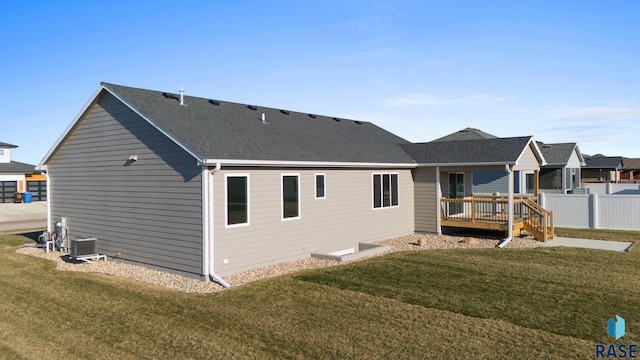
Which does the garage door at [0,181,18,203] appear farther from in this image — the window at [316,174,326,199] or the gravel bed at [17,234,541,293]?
the window at [316,174,326,199]

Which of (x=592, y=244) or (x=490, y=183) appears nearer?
(x=592, y=244)

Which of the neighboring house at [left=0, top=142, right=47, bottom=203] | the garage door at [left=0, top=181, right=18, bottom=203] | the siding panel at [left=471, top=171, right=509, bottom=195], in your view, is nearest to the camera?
the siding panel at [left=471, top=171, right=509, bottom=195]

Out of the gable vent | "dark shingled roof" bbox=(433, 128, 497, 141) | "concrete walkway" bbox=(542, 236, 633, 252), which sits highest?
"dark shingled roof" bbox=(433, 128, 497, 141)

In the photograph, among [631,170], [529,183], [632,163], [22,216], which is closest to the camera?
[22,216]

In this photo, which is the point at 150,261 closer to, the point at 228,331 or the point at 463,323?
the point at 228,331

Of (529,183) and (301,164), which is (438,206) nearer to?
(301,164)

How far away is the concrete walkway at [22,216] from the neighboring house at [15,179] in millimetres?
2374

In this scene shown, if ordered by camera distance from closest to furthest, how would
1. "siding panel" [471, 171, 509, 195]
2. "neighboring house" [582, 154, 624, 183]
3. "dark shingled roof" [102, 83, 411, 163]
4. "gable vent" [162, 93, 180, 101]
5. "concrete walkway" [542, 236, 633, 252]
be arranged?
1. "dark shingled roof" [102, 83, 411, 163]
2. "gable vent" [162, 93, 180, 101]
3. "concrete walkway" [542, 236, 633, 252]
4. "siding panel" [471, 171, 509, 195]
5. "neighboring house" [582, 154, 624, 183]

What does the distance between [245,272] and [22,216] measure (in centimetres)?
2411

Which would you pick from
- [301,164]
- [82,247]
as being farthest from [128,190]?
[301,164]

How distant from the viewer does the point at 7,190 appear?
3512 cm

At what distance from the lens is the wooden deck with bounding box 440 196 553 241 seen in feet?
52.7

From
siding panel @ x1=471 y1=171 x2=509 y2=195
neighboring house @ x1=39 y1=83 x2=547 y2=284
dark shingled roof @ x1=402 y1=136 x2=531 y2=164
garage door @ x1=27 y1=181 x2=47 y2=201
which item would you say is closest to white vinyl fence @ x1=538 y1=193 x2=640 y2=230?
neighboring house @ x1=39 y1=83 x2=547 y2=284

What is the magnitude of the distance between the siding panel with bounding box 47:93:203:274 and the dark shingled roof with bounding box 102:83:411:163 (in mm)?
439
